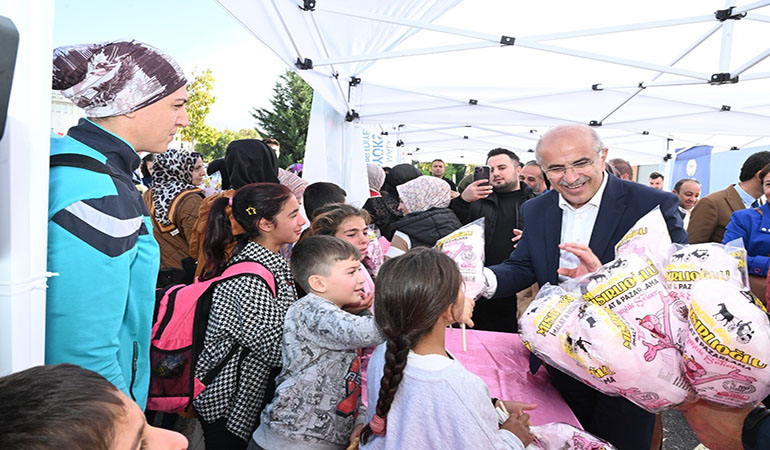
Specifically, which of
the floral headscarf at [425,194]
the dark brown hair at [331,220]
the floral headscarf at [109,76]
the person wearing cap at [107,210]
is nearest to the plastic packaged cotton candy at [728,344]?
the person wearing cap at [107,210]

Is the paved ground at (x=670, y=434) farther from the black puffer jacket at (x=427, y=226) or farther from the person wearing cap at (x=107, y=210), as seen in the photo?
the black puffer jacket at (x=427, y=226)

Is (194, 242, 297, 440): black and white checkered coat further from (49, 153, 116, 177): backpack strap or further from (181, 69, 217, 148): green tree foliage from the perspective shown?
(181, 69, 217, 148): green tree foliage

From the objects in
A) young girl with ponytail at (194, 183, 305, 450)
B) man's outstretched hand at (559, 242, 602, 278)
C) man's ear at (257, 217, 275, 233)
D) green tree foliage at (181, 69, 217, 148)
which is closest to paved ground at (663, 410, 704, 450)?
man's outstretched hand at (559, 242, 602, 278)

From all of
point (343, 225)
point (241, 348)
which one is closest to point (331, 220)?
point (343, 225)

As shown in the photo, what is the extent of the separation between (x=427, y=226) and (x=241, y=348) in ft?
5.65

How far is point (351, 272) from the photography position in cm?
195

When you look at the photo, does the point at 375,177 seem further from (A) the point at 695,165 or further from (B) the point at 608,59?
(A) the point at 695,165

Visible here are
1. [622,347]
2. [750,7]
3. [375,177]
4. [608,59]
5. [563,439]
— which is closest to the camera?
[622,347]

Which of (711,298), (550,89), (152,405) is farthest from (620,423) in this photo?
(550,89)

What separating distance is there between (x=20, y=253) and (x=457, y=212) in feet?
11.4

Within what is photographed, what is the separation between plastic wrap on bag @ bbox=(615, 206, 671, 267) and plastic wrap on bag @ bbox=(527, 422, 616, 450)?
0.57 metres

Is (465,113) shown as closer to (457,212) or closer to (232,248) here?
(457,212)

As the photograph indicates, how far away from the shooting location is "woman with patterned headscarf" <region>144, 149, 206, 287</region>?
9.53ft

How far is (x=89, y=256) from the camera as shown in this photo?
3.46 ft
